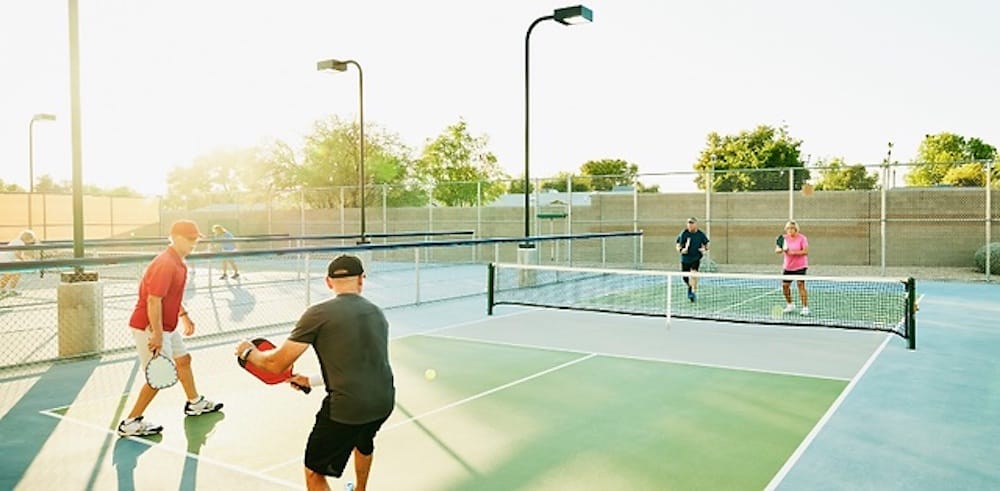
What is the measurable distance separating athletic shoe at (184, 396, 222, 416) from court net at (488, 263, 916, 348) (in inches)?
269

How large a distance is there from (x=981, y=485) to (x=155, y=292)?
22.5 feet

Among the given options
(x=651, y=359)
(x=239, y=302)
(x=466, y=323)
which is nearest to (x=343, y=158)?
(x=239, y=302)

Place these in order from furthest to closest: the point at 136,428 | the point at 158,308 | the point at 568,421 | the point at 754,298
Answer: the point at 754,298 → the point at 568,421 → the point at 136,428 → the point at 158,308

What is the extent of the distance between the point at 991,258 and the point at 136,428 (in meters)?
24.6

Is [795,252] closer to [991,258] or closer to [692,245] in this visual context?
[692,245]

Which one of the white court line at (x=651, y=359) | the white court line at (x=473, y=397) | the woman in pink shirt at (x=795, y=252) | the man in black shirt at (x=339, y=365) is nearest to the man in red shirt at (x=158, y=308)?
the white court line at (x=473, y=397)

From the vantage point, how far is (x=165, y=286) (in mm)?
6820

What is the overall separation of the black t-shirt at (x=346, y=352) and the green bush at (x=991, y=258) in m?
24.4

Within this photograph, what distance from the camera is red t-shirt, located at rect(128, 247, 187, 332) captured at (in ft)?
22.3

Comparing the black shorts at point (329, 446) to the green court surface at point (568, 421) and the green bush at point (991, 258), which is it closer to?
the green court surface at point (568, 421)

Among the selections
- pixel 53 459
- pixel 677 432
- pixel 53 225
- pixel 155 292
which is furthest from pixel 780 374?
pixel 53 225

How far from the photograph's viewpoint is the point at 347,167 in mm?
62250

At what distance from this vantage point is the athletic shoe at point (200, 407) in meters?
7.71

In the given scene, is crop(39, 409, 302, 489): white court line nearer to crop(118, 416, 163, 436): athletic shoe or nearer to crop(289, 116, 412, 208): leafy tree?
crop(118, 416, 163, 436): athletic shoe
